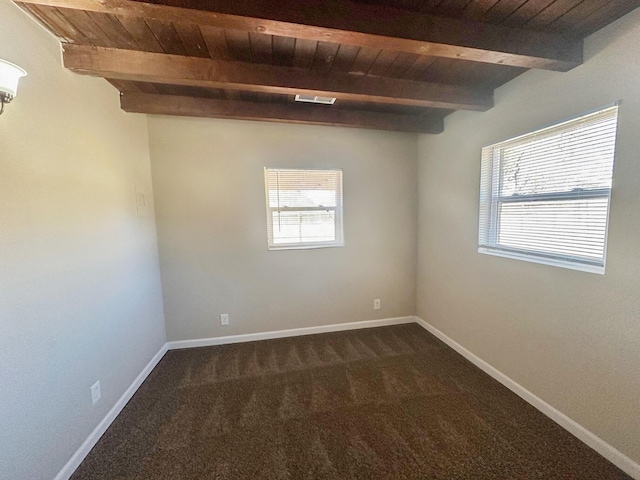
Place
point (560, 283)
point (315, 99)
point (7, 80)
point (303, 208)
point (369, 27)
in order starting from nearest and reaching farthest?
point (7, 80)
point (369, 27)
point (560, 283)
point (315, 99)
point (303, 208)

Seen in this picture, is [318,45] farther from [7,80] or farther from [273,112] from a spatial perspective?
[7,80]

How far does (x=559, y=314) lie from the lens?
1756 mm

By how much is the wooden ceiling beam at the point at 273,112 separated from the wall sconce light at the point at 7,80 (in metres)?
1.33

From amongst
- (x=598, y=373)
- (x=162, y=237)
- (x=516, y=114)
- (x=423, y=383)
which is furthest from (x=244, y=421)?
(x=516, y=114)

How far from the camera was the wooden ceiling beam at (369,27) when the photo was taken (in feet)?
3.88

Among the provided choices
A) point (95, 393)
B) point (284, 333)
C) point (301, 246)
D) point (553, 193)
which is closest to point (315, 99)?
point (301, 246)

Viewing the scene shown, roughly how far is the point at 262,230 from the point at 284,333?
130cm

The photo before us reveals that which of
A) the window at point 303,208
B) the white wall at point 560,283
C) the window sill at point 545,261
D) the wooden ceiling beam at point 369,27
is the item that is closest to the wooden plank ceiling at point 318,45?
the wooden ceiling beam at point 369,27

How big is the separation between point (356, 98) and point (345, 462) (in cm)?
260

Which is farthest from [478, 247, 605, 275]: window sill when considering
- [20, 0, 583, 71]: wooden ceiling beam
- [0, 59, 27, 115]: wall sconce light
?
[0, 59, 27, 115]: wall sconce light

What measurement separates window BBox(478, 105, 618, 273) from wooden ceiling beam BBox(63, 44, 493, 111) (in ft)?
2.04

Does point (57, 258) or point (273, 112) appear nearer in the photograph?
point (57, 258)

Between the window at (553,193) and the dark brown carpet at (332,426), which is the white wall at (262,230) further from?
the window at (553,193)

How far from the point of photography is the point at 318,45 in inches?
64.6
